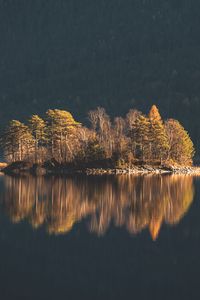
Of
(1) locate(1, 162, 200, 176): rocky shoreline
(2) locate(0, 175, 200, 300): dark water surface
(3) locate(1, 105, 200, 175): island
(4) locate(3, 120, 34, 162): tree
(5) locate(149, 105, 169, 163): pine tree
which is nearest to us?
(2) locate(0, 175, 200, 300): dark water surface

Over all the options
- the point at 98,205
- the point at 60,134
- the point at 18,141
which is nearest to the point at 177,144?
the point at 60,134

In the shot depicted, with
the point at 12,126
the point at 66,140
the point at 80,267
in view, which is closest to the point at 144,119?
the point at 66,140

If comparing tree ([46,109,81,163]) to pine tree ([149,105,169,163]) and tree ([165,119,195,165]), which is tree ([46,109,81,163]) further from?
tree ([165,119,195,165])

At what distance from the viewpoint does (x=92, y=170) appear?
115062mm

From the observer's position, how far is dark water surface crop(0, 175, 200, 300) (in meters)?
27.5

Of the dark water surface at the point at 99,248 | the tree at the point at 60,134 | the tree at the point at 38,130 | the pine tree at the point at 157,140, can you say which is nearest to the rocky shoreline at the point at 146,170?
the pine tree at the point at 157,140

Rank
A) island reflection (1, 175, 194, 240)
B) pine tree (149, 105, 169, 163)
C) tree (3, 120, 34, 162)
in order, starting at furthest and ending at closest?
tree (3, 120, 34, 162) → pine tree (149, 105, 169, 163) → island reflection (1, 175, 194, 240)

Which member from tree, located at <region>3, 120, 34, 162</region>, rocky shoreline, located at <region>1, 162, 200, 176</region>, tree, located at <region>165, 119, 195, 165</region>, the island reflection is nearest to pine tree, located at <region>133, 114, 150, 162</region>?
rocky shoreline, located at <region>1, 162, 200, 176</region>

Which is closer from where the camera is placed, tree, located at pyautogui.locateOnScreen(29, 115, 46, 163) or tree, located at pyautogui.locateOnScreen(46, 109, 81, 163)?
tree, located at pyautogui.locateOnScreen(46, 109, 81, 163)

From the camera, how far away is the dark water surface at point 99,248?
2753 cm

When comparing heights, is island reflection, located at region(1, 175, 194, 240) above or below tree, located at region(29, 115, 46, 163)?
below

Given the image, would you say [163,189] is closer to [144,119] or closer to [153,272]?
[153,272]

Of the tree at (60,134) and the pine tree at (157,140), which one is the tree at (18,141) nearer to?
the tree at (60,134)

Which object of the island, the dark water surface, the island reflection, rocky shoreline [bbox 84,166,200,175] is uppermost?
the island
